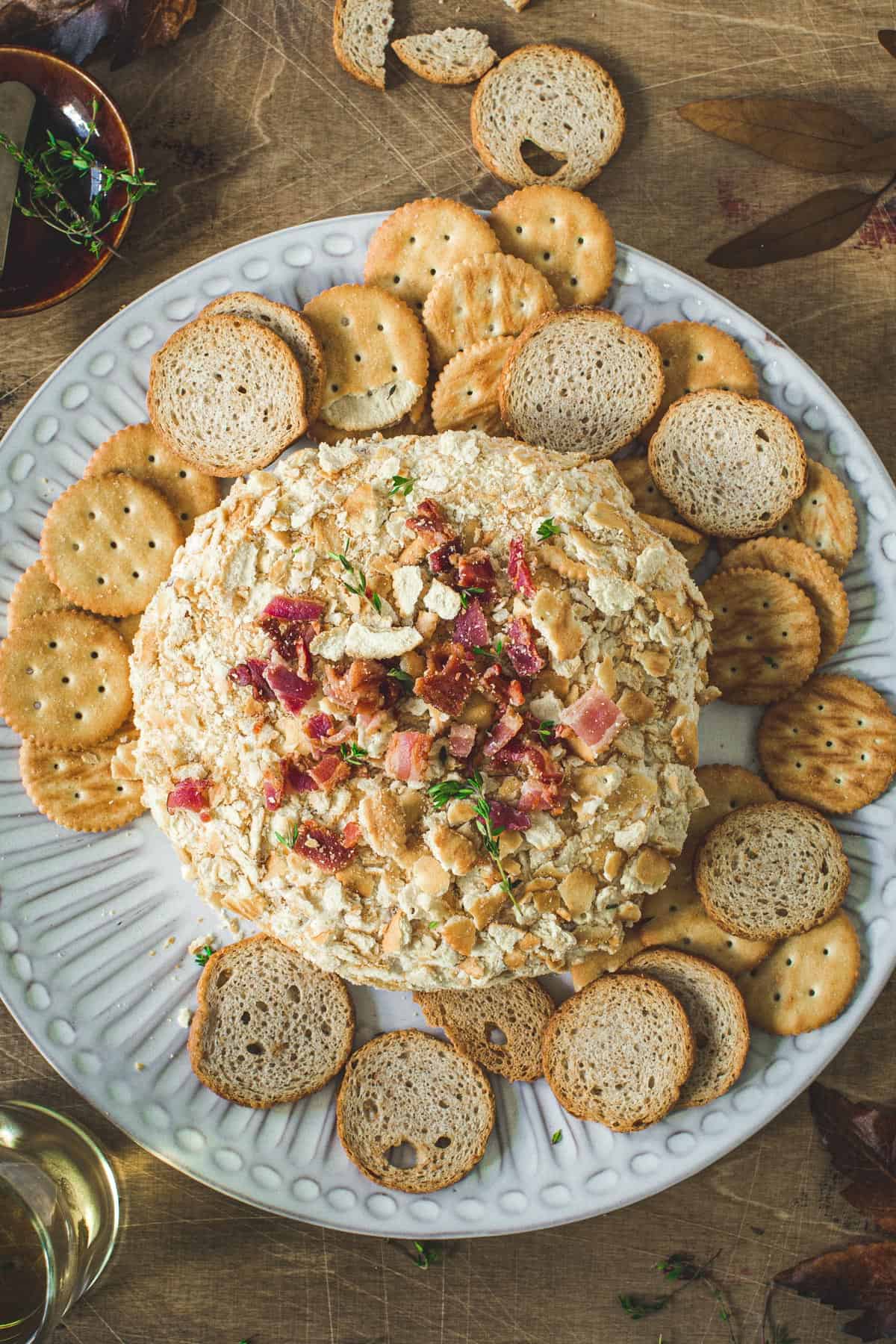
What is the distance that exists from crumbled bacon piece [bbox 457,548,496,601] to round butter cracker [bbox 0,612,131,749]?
1.11 m

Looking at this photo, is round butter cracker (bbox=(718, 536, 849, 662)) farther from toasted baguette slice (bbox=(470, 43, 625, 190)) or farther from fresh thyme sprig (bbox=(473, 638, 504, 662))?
toasted baguette slice (bbox=(470, 43, 625, 190))

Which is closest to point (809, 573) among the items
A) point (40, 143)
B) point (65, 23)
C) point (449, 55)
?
point (449, 55)

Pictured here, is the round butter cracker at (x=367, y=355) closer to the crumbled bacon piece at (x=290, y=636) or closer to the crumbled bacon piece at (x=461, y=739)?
the crumbled bacon piece at (x=290, y=636)

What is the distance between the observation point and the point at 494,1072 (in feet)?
9.18

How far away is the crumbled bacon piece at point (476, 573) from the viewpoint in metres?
2.18

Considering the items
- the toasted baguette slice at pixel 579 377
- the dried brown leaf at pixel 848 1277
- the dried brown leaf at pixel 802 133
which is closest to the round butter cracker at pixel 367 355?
the toasted baguette slice at pixel 579 377

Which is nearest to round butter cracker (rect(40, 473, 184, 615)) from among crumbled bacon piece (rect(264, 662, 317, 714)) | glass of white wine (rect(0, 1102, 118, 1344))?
crumbled bacon piece (rect(264, 662, 317, 714))

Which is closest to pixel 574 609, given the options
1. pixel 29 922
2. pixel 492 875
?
pixel 492 875

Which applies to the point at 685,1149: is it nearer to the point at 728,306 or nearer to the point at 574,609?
the point at 574,609

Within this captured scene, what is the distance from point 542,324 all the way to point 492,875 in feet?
4.63

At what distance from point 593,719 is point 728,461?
3.00ft

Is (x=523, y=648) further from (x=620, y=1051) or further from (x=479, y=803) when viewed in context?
(x=620, y=1051)

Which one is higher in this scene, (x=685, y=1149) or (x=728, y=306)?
(x=728, y=306)

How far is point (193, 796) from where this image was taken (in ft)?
7.53
